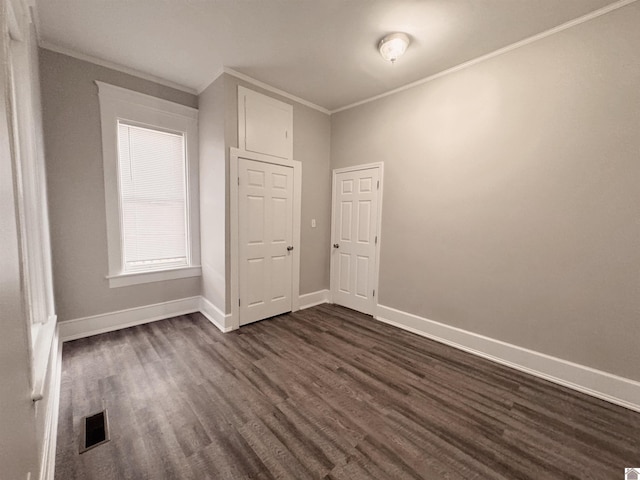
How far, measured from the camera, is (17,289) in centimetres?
108

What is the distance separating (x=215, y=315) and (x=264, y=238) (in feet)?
3.79

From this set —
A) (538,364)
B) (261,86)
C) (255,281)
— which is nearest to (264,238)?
(255,281)

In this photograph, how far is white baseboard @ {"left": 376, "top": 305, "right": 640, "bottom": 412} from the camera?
2.03 meters

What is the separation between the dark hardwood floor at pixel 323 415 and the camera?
1487 mm

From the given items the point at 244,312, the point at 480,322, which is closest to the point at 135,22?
the point at 244,312

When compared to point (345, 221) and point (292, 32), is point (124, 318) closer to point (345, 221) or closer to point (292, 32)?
point (345, 221)

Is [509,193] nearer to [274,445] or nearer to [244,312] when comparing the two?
[274,445]

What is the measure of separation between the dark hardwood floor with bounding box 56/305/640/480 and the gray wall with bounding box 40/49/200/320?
56cm

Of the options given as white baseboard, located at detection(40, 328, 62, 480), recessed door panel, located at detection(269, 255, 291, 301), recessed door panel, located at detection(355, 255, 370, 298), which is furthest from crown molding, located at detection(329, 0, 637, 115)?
white baseboard, located at detection(40, 328, 62, 480)

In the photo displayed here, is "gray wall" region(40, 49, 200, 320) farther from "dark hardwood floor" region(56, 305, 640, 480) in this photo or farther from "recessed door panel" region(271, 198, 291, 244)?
"recessed door panel" region(271, 198, 291, 244)

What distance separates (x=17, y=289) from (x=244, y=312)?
7.57 feet

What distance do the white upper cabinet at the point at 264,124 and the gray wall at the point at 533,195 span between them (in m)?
1.35

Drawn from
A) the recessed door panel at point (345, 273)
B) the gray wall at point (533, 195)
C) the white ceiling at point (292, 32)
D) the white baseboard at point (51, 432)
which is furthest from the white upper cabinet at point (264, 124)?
the white baseboard at point (51, 432)

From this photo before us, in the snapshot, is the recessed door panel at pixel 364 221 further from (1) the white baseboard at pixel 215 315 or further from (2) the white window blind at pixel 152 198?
(2) the white window blind at pixel 152 198
